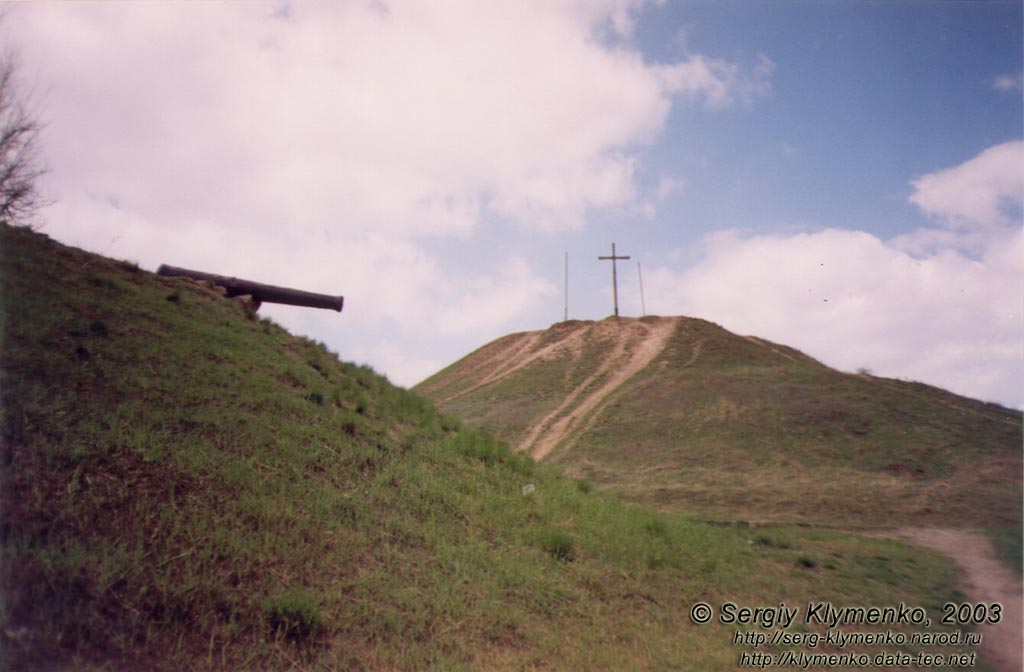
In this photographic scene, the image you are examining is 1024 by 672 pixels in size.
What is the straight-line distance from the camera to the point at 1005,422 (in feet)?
73.2

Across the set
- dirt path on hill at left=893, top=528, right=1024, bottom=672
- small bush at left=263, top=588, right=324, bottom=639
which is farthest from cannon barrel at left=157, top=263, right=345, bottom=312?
dirt path on hill at left=893, top=528, right=1024, bottom=672

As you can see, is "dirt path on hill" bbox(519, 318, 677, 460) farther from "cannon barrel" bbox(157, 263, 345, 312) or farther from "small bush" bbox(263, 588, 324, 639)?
"small bush" bbox(263, 588, 324, 639)

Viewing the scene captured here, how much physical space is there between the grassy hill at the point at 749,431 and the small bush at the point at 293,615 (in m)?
12.6

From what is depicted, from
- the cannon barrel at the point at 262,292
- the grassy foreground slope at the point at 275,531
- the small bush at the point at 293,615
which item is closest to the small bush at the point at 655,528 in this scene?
the grassy foreground slope at the point at 275,531

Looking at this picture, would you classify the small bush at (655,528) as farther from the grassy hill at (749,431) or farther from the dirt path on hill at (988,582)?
the grassy hill at (749,431)

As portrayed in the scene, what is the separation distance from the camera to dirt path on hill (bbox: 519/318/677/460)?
80.3 feet

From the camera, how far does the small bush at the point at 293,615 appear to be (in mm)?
3891

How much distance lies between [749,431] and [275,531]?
2103 cm

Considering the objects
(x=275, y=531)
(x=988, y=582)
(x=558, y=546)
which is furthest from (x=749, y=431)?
(x=275, y=531)

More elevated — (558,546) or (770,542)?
(558,546)

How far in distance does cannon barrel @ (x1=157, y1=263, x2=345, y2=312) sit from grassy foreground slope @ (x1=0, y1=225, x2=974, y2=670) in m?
1.15

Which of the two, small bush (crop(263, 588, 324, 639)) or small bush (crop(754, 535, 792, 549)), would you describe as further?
small bush (crop(754, 535, 792, 549))

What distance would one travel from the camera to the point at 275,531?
4727 mm

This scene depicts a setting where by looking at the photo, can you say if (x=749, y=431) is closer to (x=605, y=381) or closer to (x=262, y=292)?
(x=605, y=381)
